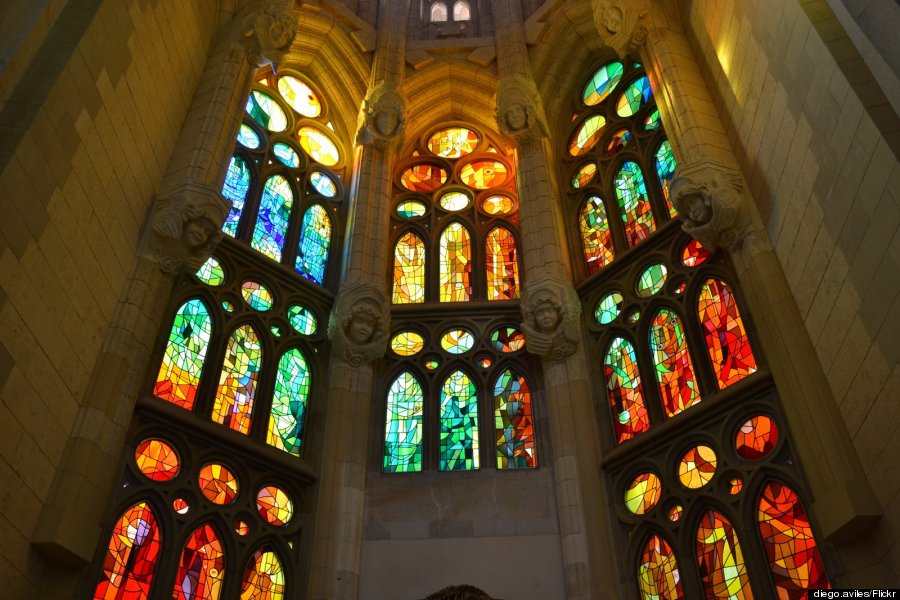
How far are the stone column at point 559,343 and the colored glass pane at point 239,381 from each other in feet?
11.8

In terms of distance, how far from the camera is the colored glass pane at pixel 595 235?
11.7 m

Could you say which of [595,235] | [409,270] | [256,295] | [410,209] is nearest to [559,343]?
[595,235]

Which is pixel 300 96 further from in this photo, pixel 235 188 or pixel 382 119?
pixel 235 188

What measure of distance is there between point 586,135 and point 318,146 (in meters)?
4.55

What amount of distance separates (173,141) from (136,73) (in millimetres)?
1121

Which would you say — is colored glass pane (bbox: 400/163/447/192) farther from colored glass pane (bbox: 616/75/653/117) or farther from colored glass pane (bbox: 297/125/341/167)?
colored glass pane (bbox: 616/75/653/117)

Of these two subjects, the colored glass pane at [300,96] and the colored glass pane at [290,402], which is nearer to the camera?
the colored glass pane at [290,402]

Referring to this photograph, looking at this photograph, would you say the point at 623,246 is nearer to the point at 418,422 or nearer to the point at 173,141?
the point at 418,422

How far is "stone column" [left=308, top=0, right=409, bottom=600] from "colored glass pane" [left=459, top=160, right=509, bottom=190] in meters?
1.59

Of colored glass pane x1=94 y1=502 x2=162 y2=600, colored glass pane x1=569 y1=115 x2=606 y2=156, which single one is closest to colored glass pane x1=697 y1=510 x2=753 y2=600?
colored glass pane x1=94 y1=502 x2=162 y2=600

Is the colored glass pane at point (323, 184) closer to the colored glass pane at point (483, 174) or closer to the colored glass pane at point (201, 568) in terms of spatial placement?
the colored glass pane at point (483, 174)

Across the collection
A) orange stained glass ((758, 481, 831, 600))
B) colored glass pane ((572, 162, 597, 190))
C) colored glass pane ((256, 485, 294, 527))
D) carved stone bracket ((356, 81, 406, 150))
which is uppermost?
carved stone bracket ((356, 81, 406, 150))

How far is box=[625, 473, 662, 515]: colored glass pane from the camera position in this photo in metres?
9.23

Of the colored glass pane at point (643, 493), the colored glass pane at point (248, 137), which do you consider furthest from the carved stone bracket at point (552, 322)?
the colored glass pane at point (248, 137)
